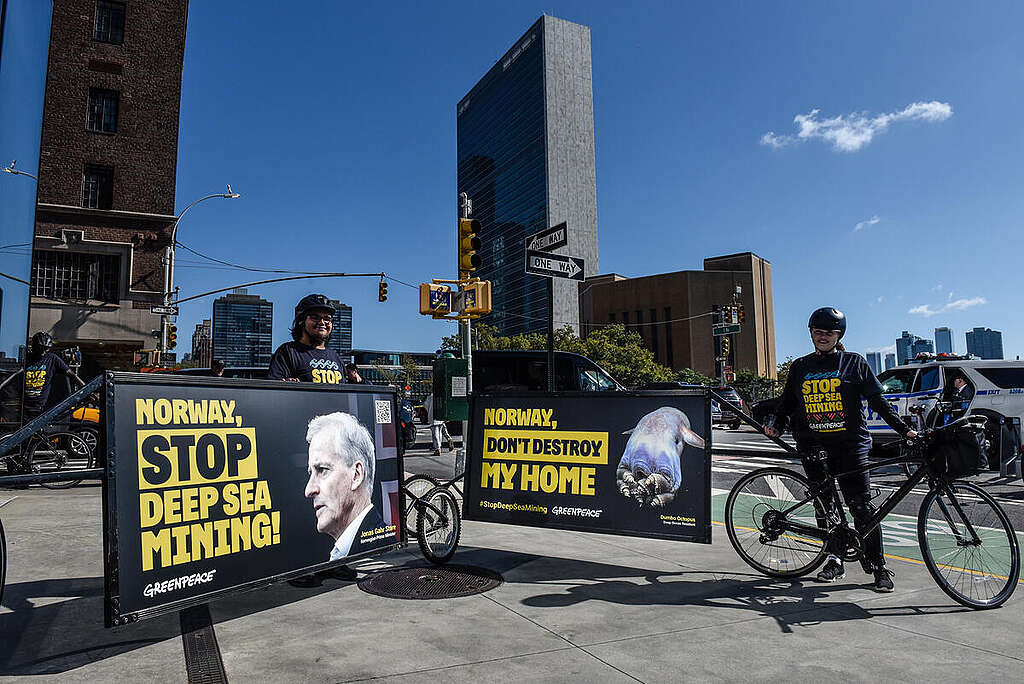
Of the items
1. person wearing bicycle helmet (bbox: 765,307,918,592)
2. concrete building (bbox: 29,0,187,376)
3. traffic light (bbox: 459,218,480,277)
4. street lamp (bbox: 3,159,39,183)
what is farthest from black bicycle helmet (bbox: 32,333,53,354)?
concrete building (bbox: 29,0,187,376)

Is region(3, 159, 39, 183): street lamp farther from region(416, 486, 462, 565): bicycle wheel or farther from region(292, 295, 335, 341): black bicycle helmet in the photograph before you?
region(416, 486, 462, 565): bicycle wheel

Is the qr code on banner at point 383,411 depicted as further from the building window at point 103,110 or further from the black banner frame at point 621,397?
the building window at point 103,110

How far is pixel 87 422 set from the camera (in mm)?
11000

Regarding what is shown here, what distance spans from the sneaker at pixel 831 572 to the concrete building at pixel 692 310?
295 ft

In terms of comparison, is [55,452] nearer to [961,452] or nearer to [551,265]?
[551,265]

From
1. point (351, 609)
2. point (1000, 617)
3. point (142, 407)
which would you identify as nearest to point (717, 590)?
point (1000, 617)

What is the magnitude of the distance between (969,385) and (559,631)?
14650 mm

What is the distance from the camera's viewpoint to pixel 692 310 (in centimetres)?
9938

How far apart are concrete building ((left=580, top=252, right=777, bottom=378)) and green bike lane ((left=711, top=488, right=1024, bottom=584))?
285 ft

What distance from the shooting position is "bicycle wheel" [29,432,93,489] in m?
10.1

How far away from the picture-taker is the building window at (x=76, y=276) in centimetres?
2850

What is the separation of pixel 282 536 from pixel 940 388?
1555 centimetres

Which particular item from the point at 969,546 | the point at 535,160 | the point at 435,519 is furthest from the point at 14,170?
the point at 535,160

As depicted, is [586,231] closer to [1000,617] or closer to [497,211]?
[497,211]
